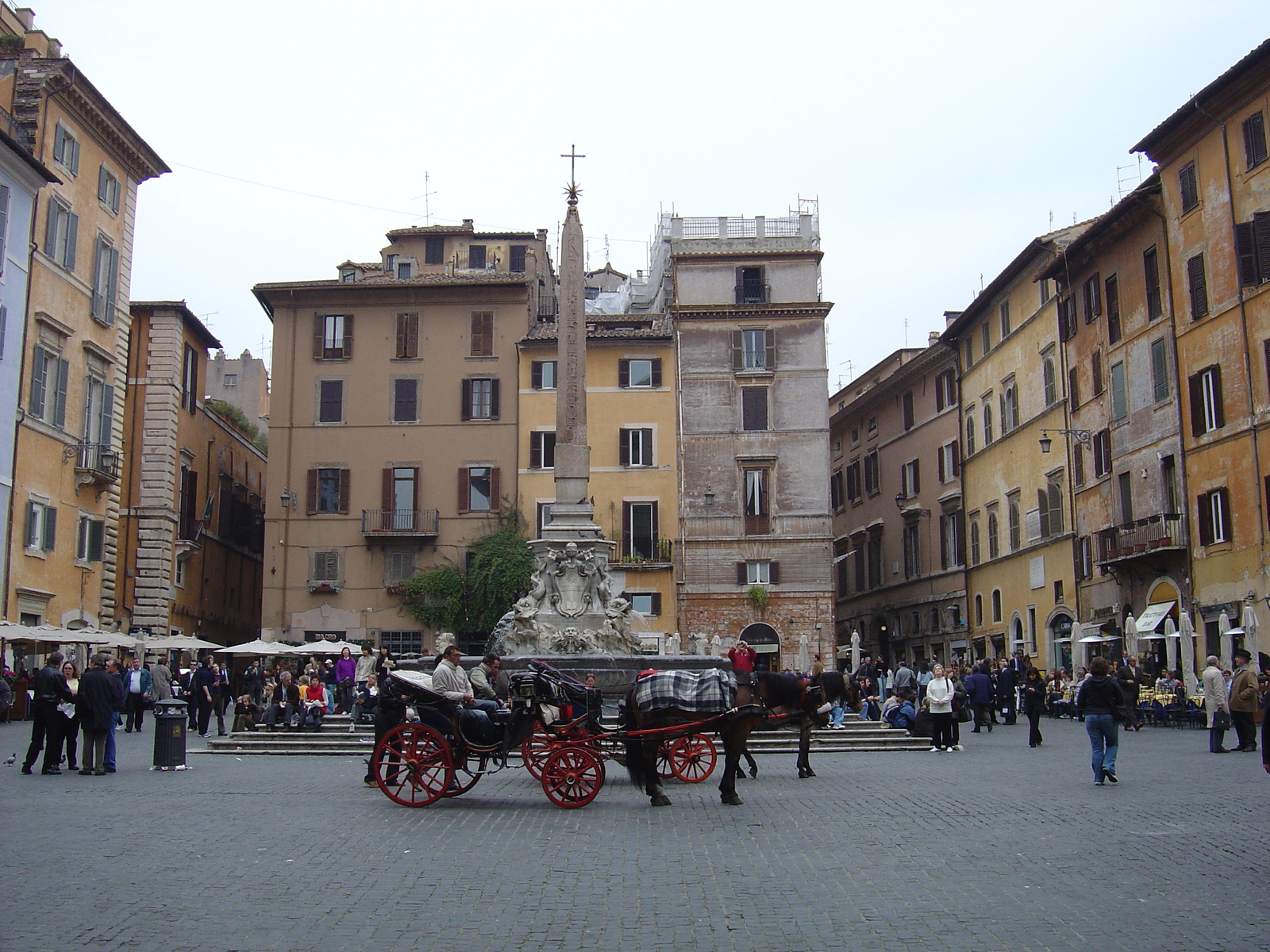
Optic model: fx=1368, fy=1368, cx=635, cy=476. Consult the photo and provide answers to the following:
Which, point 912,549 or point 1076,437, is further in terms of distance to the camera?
point 912,549

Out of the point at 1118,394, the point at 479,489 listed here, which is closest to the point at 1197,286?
the point at 1118,394

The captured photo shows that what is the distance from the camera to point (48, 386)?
34.6 meters

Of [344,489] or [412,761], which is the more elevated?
[344,489]

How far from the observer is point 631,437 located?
4756cm

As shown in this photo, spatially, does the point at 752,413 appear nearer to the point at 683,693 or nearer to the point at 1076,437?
the point at 1076,437

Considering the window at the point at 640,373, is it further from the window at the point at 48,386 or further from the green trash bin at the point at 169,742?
the green trash bin at the point at 169,742

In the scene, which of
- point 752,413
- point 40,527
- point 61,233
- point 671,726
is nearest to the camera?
point 671,726

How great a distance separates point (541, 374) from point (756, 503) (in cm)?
867

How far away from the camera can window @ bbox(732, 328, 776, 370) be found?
47969 mm

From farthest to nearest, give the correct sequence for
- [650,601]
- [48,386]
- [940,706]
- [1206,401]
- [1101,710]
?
1. [650,601]
2. [48,386]
3. [1206,401]
4. [940,706]
5. [1101,710]

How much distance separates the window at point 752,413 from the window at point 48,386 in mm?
22039

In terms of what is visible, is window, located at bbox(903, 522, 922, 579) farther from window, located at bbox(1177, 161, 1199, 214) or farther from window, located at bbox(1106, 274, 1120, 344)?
window, located at bbox(1177, 161, 1199, 214)

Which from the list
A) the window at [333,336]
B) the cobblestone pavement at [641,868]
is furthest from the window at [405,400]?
the cobblestone pavement at [641,868]

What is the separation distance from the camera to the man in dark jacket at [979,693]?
84.6 ft
